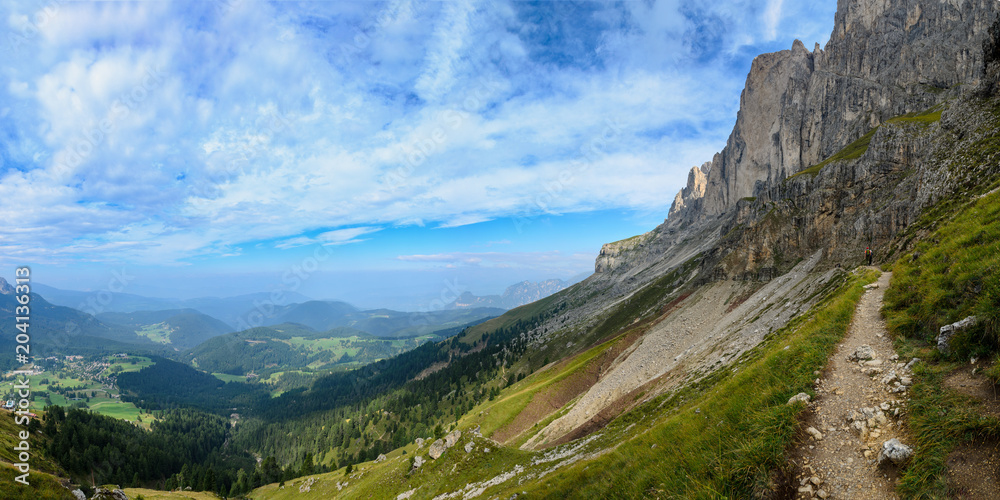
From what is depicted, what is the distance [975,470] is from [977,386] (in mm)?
2997

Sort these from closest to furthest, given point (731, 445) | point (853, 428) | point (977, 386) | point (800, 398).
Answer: point (977, 386), point (853, 428), point (731, 445), point (800, 398)

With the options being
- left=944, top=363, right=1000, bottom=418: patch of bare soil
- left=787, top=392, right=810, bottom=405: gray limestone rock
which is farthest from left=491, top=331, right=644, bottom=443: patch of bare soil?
left=944, top=363, right=1000, bottom=418: patch of bare soil

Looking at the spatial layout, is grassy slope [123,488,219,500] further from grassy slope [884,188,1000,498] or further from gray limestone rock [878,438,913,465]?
grassy slope [884,188,1000,498]

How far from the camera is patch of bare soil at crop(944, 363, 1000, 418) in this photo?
283 inches

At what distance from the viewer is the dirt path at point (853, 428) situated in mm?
7645

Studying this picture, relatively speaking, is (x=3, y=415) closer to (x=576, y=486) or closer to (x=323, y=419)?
(x=323, y=419)

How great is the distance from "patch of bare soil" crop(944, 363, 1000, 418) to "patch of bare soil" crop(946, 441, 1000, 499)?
33.8 inches

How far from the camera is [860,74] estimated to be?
13462cm

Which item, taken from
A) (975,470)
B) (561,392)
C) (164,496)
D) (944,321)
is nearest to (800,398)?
(975,470)

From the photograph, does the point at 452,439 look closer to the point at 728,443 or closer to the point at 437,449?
the point at 437,449

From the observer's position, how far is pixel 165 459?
392 ft

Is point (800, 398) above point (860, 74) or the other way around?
the other way around

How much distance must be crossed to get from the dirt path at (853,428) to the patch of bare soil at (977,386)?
97 centimetres

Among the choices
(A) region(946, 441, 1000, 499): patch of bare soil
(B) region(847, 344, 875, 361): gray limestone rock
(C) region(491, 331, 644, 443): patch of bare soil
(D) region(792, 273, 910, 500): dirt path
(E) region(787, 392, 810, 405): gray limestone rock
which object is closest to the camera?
(A) region(946, 441, 1000, 499): patch of bare soil
